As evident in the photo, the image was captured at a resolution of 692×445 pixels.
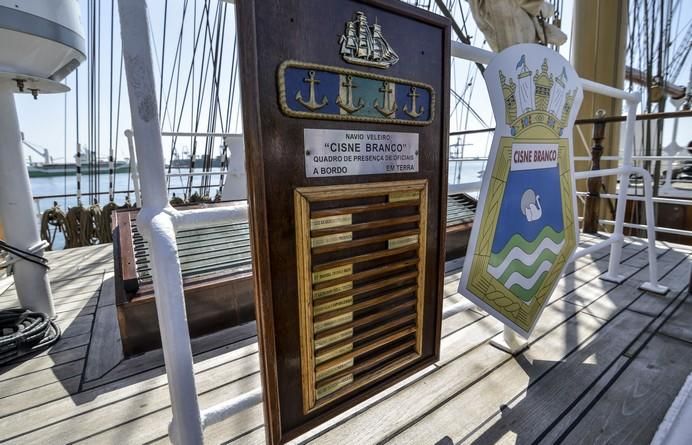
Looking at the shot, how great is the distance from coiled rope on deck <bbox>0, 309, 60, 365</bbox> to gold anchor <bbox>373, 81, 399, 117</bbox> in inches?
69.9

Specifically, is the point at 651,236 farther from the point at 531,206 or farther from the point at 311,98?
the point at 311,98

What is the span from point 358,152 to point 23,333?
1.72 metres

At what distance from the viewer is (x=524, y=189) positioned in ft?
3.74

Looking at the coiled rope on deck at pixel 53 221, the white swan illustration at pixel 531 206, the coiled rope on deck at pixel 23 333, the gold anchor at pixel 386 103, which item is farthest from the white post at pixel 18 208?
the coiled rope on deck at pixel 53 221

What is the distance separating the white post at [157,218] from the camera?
0.58 meters

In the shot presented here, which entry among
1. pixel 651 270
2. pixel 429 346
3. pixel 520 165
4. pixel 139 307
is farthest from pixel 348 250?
pixel 651 270

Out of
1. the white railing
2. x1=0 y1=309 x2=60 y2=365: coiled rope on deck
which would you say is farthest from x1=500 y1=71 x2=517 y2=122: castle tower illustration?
x1=0 y1=309 x2=60 y2=365: coiled rope on deck

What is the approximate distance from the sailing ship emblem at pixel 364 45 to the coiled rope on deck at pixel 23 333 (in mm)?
1790

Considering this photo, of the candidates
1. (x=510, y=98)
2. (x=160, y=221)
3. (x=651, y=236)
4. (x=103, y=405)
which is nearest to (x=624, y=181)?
(x=651, y=236)

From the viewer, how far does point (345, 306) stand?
0.80 meters

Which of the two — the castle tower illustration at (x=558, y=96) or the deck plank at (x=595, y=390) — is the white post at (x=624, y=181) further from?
the castle tower illustration at (x=558, y=96)

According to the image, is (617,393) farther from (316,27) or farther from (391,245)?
(316,27)

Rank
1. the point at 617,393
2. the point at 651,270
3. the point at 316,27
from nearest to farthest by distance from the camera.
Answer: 1. the point at 316,27
2. the point at 617,393
3. the point at 651,270

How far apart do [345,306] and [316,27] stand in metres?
0.58
